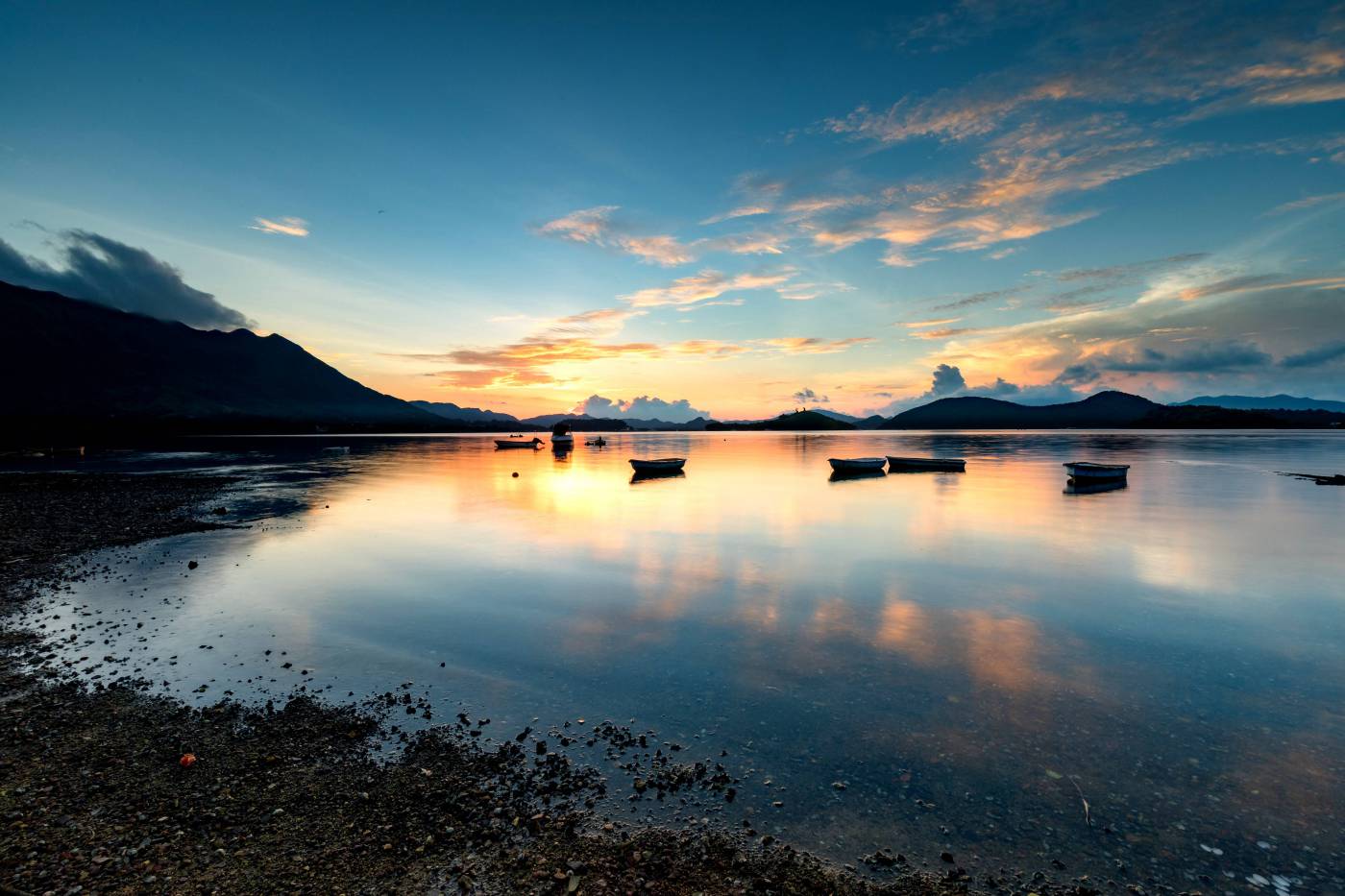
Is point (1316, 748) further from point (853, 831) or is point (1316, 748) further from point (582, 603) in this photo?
point (582, 603)

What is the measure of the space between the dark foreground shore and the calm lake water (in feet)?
2.27

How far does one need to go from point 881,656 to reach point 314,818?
12.2m

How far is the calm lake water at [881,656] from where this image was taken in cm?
832

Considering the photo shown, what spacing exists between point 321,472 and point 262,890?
77.6 meters

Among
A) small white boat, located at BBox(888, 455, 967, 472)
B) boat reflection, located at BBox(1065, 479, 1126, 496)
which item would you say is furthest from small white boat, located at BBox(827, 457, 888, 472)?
boat reflection, located at BBox(1065, 479, 1126, 496)

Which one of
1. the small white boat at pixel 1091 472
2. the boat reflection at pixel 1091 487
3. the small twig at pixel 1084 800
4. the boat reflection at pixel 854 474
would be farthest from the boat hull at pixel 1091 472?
the small twig at pixel 1084 800

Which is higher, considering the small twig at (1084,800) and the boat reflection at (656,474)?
the small twig at (1084,800)

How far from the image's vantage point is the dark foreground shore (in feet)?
22.8

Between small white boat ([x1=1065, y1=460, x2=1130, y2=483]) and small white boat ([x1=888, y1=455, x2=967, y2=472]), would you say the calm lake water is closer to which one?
small white boat ([x1=1065, y1=460, x2=1130, y2=483])

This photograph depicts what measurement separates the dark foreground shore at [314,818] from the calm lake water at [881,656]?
2.27 feet

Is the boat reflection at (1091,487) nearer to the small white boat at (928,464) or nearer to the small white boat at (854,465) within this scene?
the small white boat at (928,464)

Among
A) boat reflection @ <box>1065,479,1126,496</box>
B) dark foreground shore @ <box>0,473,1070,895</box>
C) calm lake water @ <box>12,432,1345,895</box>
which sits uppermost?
dark foreground shore @ <box>0,473,1070,895</box>

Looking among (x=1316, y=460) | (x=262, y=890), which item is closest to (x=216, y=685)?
(x=262, y=890)

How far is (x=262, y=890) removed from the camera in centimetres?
672
